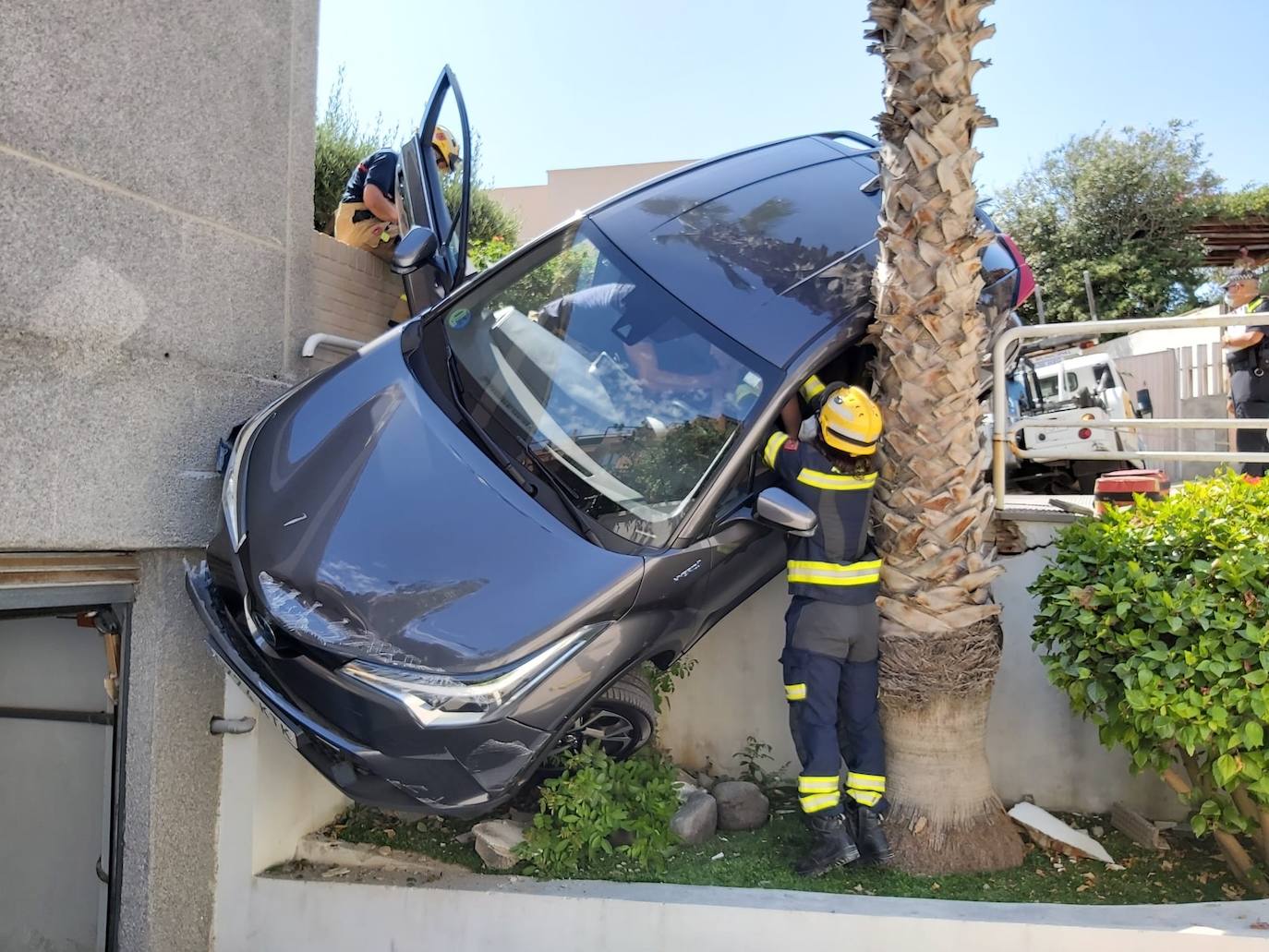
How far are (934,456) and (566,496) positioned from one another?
1445 millimetres

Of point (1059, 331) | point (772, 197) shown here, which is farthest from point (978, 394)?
point (772, 197)

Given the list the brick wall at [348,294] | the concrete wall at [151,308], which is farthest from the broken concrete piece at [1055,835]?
the brick wall at [348,294]

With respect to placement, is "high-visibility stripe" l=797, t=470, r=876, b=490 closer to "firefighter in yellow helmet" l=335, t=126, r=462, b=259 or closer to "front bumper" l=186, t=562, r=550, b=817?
"front bumper" l=186, t=562, r=550, b=817

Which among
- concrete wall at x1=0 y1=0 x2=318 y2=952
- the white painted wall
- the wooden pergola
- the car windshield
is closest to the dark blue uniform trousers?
the white painted wall

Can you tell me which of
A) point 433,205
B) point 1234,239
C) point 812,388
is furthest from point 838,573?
point 1234,239

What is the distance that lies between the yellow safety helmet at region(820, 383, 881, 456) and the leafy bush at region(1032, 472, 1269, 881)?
2.97ft

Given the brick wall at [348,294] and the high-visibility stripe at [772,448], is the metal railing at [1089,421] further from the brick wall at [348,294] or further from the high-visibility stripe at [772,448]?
the brick wall at [348,294]

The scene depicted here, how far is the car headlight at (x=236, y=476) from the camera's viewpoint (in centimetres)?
330

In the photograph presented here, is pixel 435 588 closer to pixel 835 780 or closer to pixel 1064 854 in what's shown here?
pixel 835 780

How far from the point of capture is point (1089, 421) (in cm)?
403

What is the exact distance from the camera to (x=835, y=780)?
3580 mm

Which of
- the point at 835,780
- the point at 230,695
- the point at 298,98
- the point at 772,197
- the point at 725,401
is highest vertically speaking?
the point at 298,98

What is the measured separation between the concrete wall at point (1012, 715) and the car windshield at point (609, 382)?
3.99 ft

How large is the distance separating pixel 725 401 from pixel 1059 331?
157 centimetres
